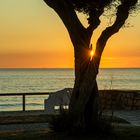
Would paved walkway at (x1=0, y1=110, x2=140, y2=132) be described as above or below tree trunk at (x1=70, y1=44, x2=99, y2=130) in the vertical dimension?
below

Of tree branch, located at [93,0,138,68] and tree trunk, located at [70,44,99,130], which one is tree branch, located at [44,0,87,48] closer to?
tree trunk, located at [70,44,99,130]

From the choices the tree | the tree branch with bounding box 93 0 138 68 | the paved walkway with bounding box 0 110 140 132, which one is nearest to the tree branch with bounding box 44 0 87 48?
the tree

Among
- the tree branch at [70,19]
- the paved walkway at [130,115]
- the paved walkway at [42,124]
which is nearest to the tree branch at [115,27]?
the tree branch at [70,19]

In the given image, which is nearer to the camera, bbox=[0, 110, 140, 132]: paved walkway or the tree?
the tree

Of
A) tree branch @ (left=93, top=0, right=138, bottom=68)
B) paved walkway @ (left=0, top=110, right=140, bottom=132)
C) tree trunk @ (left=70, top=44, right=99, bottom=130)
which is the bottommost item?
paved walkway @ (left=0, top=110, right=140, bottom=132)

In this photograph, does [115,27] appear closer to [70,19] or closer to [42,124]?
[70,19]

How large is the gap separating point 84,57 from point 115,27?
1.10m

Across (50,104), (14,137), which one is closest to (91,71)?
(14,137)

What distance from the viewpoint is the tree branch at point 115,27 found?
13.4 meters

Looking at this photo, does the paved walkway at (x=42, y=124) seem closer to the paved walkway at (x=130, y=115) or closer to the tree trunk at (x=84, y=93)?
the paved walkway at (x=130, y=115)

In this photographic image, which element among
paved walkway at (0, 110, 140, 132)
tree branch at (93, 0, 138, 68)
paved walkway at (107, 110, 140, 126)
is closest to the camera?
tree branch at (93, 0, 138, 68)

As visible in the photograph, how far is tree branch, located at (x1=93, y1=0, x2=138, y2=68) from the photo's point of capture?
43.9 feet

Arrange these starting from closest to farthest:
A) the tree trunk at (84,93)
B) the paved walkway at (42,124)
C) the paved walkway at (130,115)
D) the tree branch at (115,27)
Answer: the tree trunk at (84,93) < the tree branch at (115,27) < the paved walkway at (42,124) < the paved walkway at (130,115)

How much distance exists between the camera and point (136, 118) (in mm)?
18938
